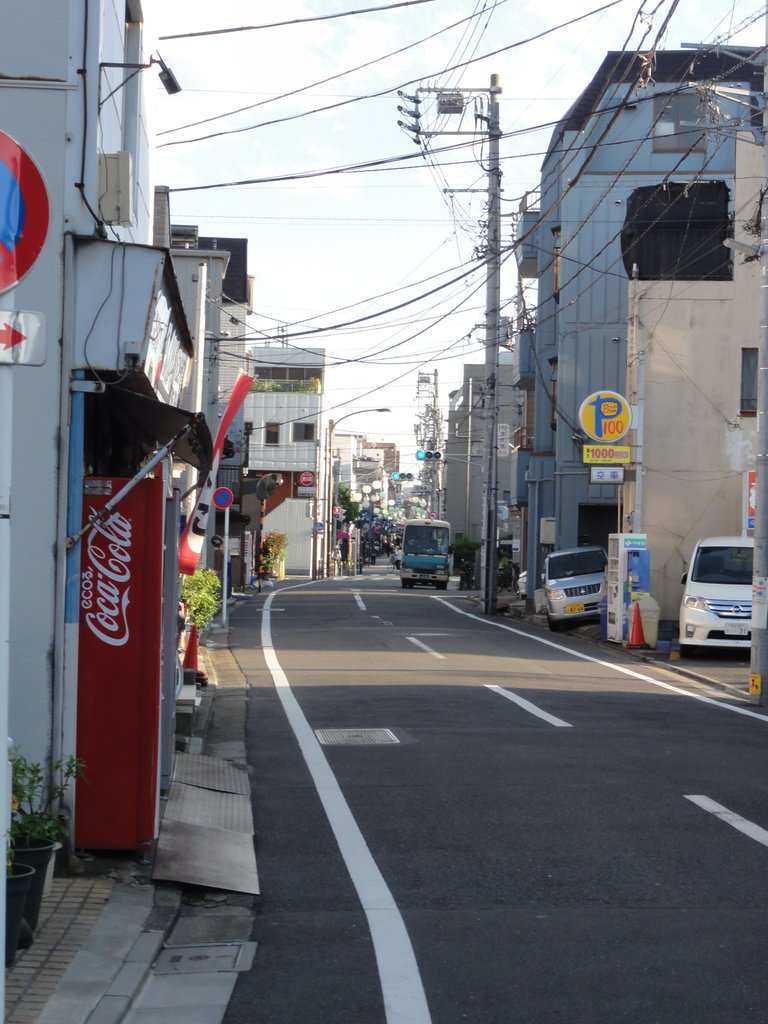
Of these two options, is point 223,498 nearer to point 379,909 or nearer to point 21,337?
point 379,909

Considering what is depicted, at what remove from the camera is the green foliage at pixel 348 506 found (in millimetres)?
104213

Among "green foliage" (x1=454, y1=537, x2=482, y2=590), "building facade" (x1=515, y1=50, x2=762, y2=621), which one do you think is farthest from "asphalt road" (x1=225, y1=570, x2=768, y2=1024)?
"green foliage" (x1=454, y1=537, x2=482, y2=590)

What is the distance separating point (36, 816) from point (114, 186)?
3.79 meters

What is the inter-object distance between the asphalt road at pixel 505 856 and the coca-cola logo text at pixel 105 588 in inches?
65.8

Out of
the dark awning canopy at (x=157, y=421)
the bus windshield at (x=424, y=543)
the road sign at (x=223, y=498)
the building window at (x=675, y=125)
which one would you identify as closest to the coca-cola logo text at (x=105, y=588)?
the dark awning canopy at (x=157, y=421)

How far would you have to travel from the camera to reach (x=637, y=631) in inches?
930

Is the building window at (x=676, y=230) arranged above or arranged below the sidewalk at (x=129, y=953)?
above

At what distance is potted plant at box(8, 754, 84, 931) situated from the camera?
5.54 metres

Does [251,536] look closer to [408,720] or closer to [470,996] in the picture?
[408,720]

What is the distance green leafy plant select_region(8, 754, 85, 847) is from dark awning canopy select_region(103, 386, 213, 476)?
197 centimetres

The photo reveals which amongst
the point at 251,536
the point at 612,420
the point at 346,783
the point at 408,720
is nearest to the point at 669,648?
the point at 612,420

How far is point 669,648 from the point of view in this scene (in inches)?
910

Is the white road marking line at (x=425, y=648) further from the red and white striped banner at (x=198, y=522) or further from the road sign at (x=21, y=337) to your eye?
the road sign at (x=21, y=337)

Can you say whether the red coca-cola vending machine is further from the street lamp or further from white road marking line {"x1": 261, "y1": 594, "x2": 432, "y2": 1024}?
the street lamp
